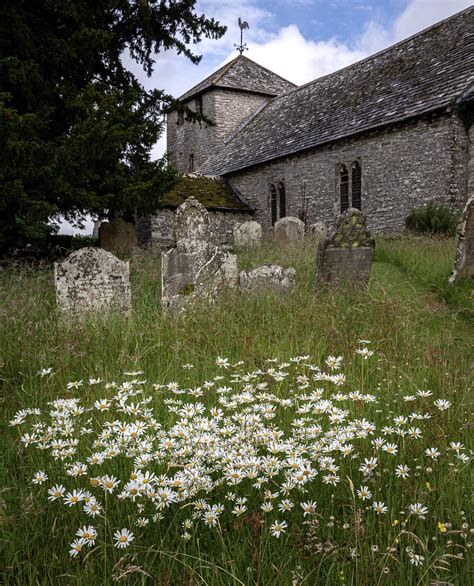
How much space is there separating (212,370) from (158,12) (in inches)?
418

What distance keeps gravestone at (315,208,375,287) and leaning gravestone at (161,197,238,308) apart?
4.54 ft

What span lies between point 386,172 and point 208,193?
28.1 feet

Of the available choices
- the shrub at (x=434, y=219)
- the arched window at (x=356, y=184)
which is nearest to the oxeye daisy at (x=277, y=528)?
the shrub at (x=434, y=219)

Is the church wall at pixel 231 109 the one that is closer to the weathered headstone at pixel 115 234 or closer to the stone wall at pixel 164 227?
the stone wall at pixel 164 227

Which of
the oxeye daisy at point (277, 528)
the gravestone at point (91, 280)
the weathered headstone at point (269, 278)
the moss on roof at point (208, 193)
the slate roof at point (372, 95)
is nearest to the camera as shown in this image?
the oxeye daisy at point (277, 528)

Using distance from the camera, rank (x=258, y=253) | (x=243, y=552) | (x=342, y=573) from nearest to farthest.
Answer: (x=342, y=573) → (x=243, y=552) → (x=258, y=253)

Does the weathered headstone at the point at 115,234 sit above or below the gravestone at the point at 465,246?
above

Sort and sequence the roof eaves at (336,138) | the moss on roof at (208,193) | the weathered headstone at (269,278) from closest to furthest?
the weathered headstone at (269,278), the roof eaves at (336,138), the moss on roof at (208,193)

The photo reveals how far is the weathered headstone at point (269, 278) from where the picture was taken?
23.8ft

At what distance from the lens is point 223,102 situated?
3028cm

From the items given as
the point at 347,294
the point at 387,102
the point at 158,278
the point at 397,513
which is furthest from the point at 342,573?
the point at 387,102

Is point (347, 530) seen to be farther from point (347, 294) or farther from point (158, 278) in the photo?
point (158, 278)

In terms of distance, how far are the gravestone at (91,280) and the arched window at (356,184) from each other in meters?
13.7

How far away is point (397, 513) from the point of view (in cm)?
185
